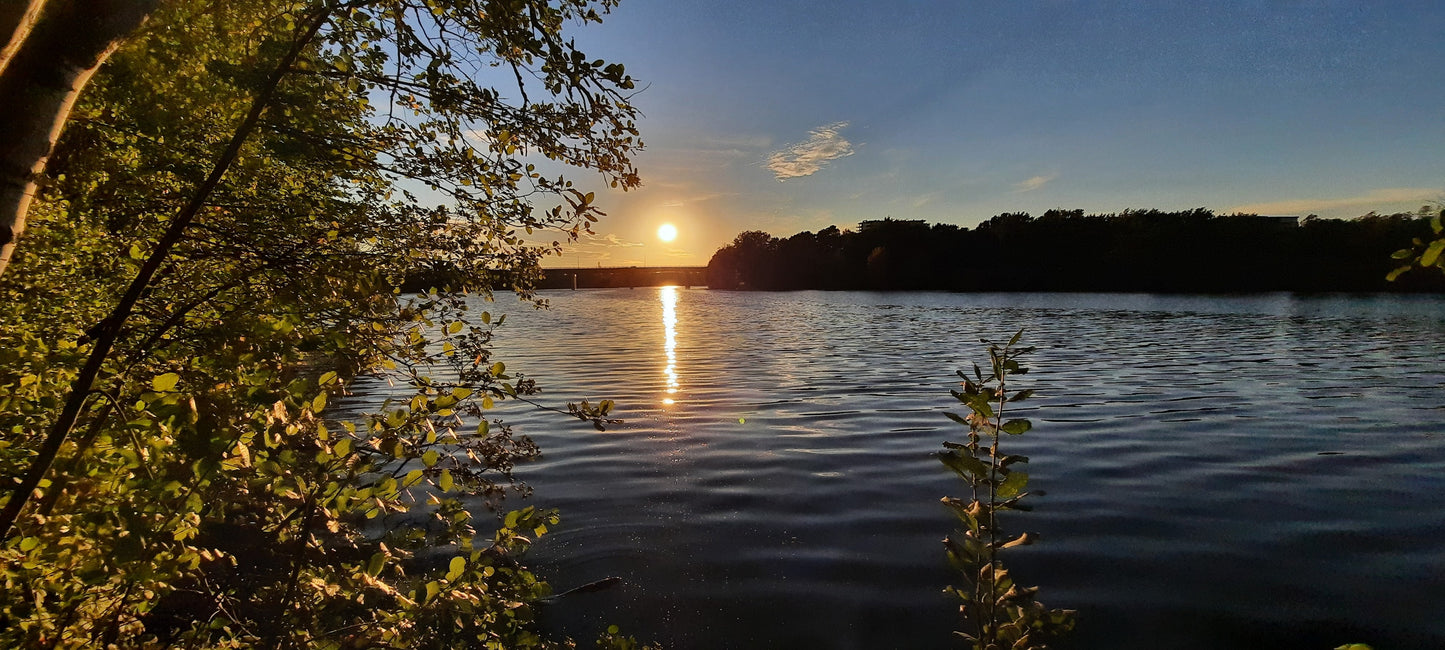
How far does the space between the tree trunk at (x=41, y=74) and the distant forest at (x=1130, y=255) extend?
466 ft

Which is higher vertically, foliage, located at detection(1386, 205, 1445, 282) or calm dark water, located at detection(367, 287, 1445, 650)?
foliage, located at detection(1386, 205, 1445, 282)

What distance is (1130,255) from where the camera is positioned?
14512 cm

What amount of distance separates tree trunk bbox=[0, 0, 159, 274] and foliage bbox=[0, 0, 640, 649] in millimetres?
815

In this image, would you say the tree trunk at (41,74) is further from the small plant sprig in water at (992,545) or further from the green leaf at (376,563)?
the small plant sprig in water at (992,545)

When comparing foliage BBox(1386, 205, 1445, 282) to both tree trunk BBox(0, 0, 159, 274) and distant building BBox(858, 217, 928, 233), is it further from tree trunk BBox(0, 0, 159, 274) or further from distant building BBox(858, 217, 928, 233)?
distant building BBox(858, 217, 928, 233)

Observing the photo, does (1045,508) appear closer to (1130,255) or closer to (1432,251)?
(1432,251)

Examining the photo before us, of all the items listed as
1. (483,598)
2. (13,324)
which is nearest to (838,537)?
(483,598)

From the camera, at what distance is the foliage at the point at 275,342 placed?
3176 millimetres

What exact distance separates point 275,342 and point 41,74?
1.43 metres

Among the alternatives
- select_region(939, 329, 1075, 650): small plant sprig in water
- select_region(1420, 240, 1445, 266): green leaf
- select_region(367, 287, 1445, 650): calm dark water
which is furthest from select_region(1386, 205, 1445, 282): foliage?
select_region(367, 287, 1445, 650): calm dark water

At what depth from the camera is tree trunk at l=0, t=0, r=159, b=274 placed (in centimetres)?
229

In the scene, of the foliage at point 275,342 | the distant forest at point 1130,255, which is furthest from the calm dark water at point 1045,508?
the distant forest at point 1130,255

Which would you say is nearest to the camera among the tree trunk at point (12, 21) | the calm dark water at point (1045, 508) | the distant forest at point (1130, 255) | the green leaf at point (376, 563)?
the tree trunk at point (12, 21)

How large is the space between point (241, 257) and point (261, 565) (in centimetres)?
590
